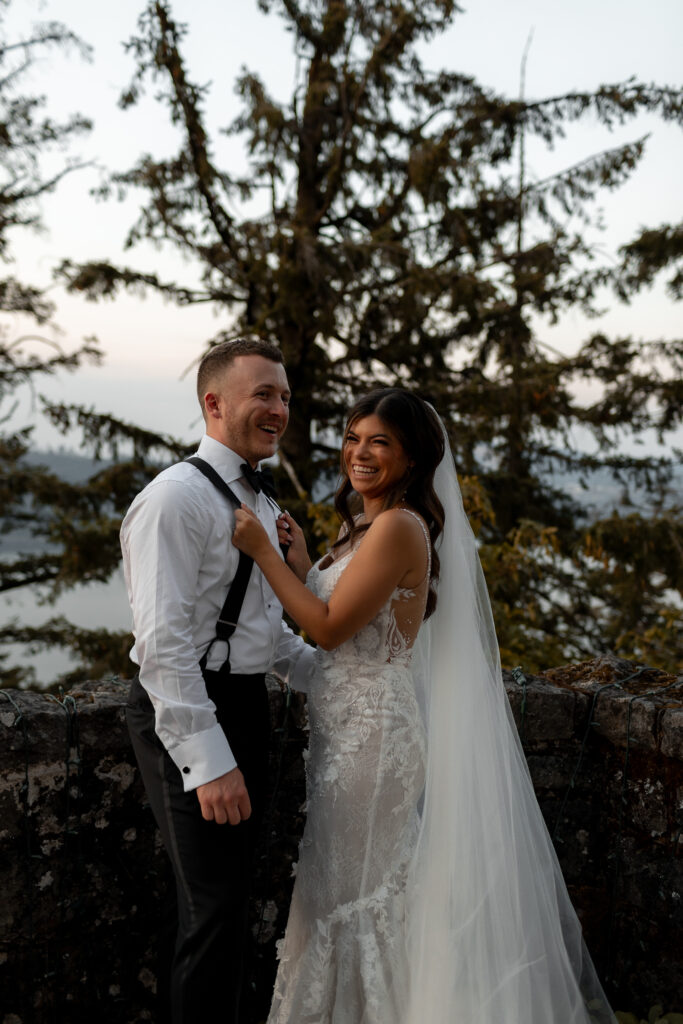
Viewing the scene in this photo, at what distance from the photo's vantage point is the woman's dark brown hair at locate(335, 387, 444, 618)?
8.79 ft

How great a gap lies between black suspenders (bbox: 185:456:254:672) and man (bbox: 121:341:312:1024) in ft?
0.05

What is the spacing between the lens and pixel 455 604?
9.04 feet

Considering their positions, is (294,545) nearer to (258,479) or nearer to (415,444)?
(258,479)

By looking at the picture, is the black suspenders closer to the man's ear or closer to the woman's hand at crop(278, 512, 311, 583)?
the man's ear

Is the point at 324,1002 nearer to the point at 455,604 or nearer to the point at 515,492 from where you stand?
the point at 455,604

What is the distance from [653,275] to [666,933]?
414 inches

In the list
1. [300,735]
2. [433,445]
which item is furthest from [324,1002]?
[433,445]

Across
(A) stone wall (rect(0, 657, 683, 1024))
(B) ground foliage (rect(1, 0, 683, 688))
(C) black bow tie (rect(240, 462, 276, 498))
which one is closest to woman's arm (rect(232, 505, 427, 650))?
(C) black bow tie (rect(240, 462, 276, 498))

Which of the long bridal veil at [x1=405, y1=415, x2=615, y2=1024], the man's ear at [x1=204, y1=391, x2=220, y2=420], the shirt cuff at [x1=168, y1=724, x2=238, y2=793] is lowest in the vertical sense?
the long bridal veil at [x1=405, y1=415, x2=615, y2=1024]

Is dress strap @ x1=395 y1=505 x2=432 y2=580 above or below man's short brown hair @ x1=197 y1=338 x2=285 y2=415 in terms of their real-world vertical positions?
below

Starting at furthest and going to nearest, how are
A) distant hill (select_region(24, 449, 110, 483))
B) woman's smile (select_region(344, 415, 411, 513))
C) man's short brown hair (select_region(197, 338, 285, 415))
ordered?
distant hill (select_region(24, 449, 110, 483)) → woman's smile (select_region(344, 415, 411, 513)) → man's short brown hair (select_region(197, 338, 285, 415))

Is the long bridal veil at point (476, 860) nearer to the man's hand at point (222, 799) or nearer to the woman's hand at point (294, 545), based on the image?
the woman's hand at point (294, 545)

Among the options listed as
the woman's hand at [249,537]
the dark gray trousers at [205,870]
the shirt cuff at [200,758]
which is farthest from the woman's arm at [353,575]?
the shirt cuff at [200,758]

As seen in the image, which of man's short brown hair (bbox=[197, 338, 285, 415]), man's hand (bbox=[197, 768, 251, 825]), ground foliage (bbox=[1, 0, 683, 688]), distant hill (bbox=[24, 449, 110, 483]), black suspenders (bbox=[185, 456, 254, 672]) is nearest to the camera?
man's hand (bbox=[197, 768, 251, 825])
